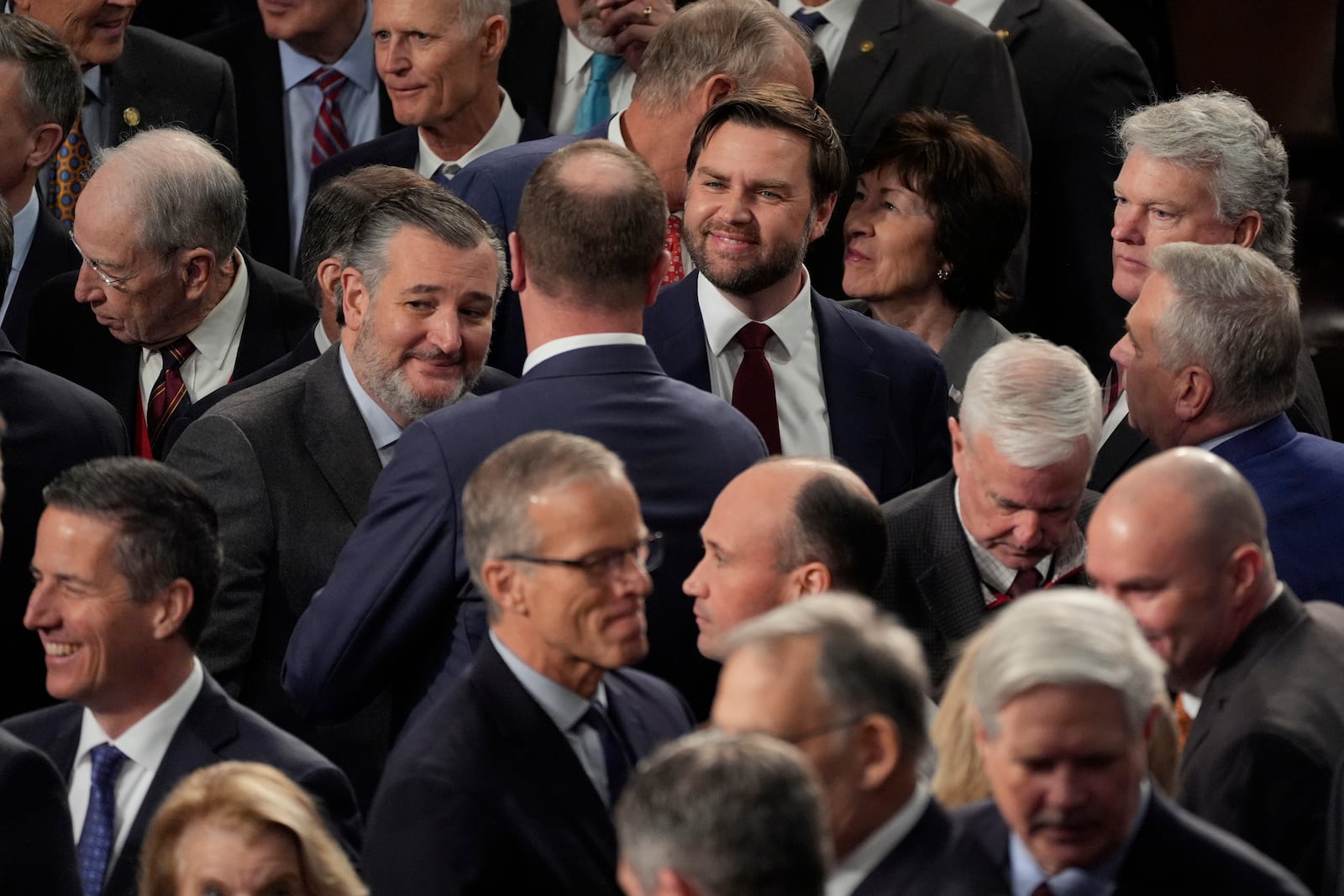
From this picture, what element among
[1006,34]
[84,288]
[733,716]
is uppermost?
[733,716]

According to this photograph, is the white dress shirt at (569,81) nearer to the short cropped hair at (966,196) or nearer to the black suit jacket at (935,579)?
the short cropped hair at (966,196)

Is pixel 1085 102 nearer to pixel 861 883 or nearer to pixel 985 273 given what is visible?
pixel 985 273

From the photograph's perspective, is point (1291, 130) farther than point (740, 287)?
Yes

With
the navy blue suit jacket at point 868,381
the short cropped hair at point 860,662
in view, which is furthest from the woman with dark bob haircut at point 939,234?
the short cropped hair at point 860,662

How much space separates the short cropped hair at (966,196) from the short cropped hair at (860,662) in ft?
9.70

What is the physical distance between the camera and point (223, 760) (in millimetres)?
4090

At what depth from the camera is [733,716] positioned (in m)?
3.10

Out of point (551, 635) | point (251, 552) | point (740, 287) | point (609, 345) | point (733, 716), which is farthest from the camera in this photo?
point (740, 287)

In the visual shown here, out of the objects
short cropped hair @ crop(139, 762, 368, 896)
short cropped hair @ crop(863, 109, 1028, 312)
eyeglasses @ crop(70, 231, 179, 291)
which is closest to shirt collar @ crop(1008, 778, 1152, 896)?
short cropped hair @ crop(139, 762, 368, 896)

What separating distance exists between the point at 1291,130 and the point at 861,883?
5061 mm

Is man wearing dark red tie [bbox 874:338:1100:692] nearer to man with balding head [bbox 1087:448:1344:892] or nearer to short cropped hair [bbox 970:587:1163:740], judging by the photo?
man with balding head [bbox 1087:448:1344:892]

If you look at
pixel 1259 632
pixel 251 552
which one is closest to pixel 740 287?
pixel 251 552

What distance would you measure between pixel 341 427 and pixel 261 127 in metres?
2.83

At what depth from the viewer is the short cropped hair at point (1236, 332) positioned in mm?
4891
